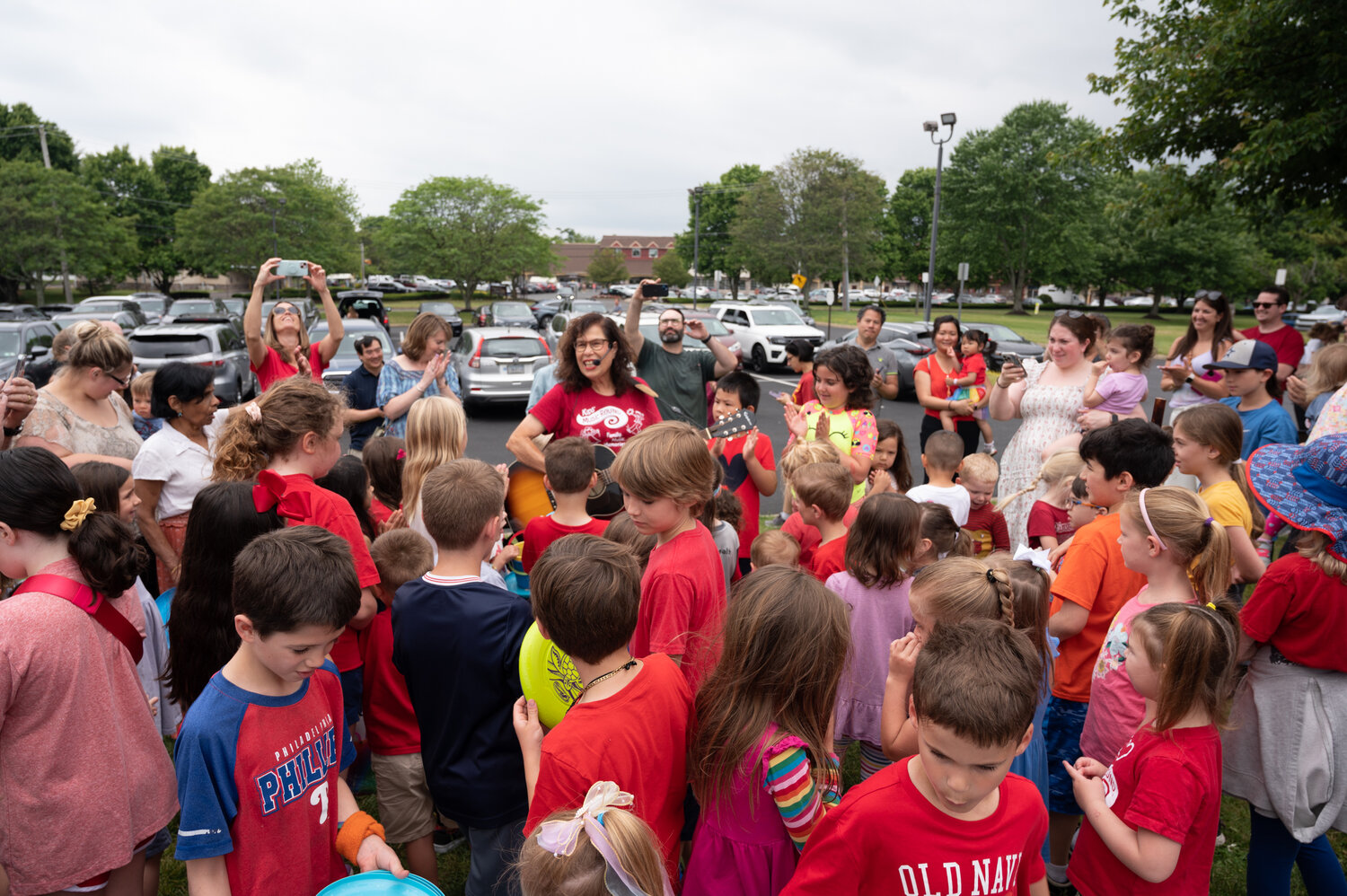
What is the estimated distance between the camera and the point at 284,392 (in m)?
2.84

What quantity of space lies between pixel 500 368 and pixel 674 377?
9.49m

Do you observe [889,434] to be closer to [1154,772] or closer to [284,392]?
[1154,772]

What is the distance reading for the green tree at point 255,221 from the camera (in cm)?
3622

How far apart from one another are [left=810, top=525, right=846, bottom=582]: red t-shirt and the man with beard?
6.03 ft

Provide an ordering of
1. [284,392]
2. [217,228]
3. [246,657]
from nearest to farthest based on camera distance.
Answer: [246,657] < [284,392] < [217,228]

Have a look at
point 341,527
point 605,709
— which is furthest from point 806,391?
point 605,709

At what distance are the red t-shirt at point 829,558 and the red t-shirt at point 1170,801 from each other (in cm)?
136

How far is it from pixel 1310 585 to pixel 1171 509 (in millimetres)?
477

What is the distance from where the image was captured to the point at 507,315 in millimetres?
29859

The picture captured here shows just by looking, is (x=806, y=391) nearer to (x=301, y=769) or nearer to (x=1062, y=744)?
(x=1062, y=744)

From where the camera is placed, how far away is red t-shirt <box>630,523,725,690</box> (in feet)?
7.52

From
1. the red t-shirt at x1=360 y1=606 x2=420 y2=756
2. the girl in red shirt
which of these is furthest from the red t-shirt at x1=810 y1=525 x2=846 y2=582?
the red t-shirt at x1=360 y1=606 x2=420 y2=756

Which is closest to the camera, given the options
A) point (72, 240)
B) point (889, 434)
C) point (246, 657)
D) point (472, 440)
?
point (246, 657)

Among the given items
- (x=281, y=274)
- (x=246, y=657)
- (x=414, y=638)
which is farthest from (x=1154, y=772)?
(x=281, y=274)
